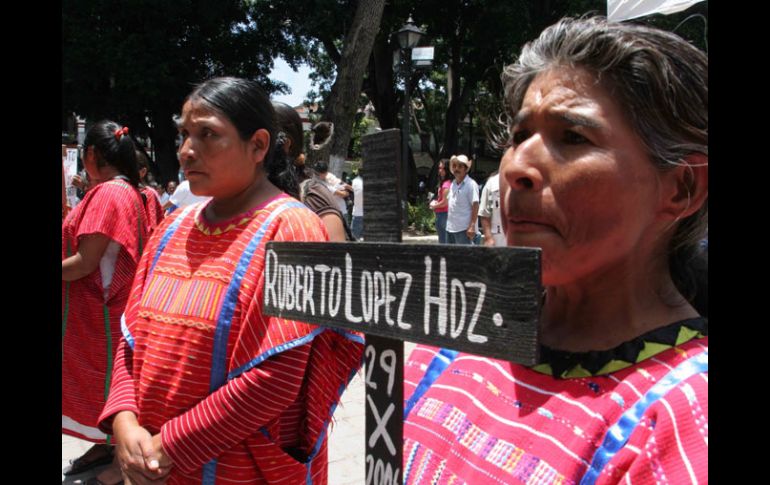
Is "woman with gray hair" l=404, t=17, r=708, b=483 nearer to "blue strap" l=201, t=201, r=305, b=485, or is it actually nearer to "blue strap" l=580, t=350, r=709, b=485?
"blue strap" l=580, t=350, r=709, b=485

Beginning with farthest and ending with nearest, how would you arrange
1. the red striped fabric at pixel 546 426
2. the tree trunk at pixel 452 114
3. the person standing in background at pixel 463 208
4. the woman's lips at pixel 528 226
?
the tree trunk at pixel 452 114 → the person standing in background at pixel 463 208 → the woman's lips at pixel 528 226 → the red striped fabric at pixel 546 426

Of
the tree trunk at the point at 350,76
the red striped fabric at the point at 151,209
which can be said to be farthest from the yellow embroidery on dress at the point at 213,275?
the tree trunk at the point at 350,76

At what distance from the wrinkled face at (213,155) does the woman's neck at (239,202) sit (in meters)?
0.02

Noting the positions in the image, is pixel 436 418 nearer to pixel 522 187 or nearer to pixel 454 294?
pixel 454 294

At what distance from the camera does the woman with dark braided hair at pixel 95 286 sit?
124 inches

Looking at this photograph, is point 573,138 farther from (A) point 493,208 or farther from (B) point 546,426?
(A) point 493,208

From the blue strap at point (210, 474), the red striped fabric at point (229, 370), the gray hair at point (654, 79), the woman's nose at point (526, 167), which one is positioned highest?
the gray hair at point (654, 79)

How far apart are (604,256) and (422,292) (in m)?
0.28

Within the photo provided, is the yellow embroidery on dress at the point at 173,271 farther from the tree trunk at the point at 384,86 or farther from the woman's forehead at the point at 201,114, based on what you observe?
the tree trunk at the point at 384,86

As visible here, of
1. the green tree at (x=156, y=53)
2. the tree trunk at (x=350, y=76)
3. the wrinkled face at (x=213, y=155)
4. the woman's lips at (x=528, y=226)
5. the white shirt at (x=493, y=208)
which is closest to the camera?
the woman's lips at (x=528, y=226)

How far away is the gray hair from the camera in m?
0.92

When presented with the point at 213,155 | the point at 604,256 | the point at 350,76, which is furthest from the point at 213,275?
the point at 350,76

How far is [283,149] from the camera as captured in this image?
253cm

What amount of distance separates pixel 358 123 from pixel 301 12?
13.5m
